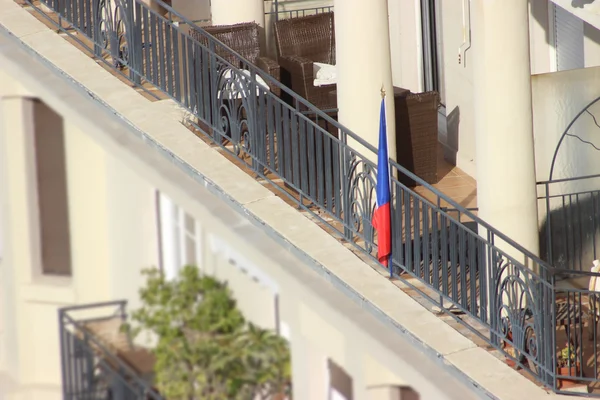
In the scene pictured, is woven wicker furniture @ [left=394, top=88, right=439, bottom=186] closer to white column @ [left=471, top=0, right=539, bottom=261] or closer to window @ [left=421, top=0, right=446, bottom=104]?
window @ [left=421, top=0, right=446, bottom=104]

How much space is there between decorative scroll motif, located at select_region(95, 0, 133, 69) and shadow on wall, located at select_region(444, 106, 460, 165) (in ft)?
17.0

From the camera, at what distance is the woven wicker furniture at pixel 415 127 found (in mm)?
13172

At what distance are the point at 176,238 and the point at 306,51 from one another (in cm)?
1363

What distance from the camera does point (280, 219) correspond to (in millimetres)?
9539

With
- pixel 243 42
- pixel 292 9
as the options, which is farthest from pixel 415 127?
pixel 292 9

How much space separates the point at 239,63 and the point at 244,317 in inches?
453

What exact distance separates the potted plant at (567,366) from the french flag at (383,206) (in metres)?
1.50

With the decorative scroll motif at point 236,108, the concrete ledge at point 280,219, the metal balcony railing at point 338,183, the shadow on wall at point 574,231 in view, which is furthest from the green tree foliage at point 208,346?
the shadow on wall at point 574,231

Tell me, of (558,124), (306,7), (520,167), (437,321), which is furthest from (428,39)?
(437,321)

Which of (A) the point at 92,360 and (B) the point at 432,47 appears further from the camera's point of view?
(B) the point at 432,47

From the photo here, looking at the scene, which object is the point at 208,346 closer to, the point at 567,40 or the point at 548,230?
the point at 548,230

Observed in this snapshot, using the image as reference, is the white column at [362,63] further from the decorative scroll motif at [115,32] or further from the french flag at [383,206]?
the decorative scroll motif at [115,32]

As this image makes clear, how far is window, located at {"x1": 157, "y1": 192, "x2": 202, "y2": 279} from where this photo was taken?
6.29 feet

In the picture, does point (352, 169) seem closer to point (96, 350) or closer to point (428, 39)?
point (428, 39)
